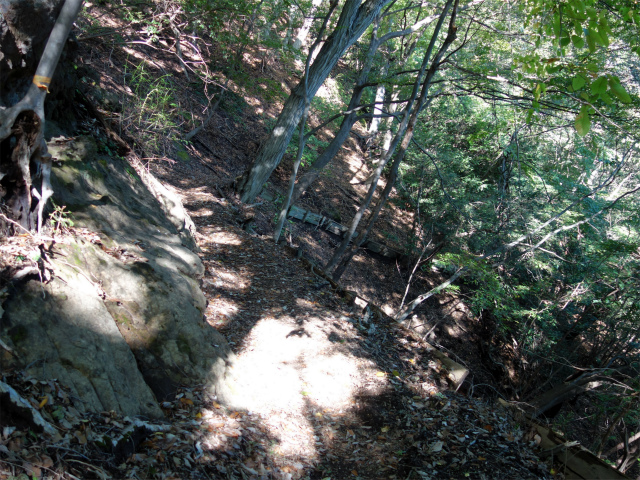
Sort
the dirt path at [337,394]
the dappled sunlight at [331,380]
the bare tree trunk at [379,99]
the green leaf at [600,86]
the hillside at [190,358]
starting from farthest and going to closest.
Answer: the bare tree trunk at [379,99]
the dappled sunlight at [331,380]
the dirt path at [337,394]
the hillside at [190,358]
the green leaf at [600,86]

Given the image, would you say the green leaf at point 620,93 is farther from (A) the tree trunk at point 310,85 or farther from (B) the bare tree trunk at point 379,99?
(B) the bare tree trunk at point 379,99

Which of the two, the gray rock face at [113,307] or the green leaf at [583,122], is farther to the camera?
the gray rock face at [113,307]

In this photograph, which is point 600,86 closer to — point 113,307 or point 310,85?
point 113,307

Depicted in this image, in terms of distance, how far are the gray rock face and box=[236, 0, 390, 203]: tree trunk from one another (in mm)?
4071

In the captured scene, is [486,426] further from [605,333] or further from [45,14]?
[605,333]

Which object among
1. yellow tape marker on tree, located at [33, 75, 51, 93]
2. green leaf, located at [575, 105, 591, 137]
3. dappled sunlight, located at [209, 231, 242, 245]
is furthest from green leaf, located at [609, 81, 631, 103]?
dappled sunlight, located at [209, 231, 242, 245]

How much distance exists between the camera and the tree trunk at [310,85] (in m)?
8.35

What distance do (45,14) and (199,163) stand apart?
30.6 ft

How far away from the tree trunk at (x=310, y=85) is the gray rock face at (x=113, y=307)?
160 inches

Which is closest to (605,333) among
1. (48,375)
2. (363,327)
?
(363,327)

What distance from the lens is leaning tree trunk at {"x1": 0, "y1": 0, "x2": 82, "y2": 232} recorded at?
10.6 ft

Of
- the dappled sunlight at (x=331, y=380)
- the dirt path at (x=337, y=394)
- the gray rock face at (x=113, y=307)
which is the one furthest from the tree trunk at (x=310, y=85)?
the dappled sunlight at (x=331, y=380)

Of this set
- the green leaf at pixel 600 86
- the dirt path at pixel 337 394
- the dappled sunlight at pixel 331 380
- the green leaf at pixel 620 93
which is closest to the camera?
the green leaf at pixel 620 93

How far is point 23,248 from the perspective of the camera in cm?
311
